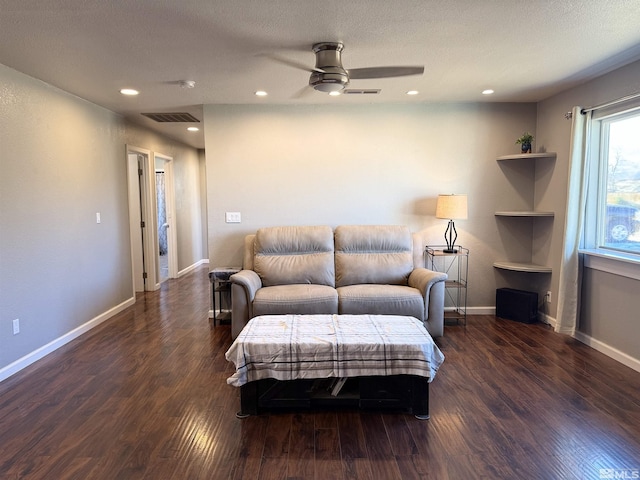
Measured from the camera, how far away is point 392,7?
2232 mm

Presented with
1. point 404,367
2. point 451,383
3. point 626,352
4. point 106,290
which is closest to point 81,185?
point 106,290

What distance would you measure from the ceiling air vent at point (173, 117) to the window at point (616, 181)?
4450mm

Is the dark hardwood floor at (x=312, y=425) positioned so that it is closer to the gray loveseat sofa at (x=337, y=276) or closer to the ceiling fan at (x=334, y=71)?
the gray loveseat sofa at (x=337, y=276)

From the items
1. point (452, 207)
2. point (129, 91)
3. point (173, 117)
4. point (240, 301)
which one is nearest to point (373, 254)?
point (452, 207)

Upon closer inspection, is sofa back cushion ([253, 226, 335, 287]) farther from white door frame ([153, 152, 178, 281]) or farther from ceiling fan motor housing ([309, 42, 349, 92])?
white door frame ([153, 152, 178, 281])

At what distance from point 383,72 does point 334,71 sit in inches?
13.3

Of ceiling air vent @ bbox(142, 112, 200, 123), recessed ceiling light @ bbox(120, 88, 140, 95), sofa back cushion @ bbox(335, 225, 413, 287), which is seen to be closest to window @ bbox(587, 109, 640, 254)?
sofa back cushion @ bbox(335, 225, 413, 287)

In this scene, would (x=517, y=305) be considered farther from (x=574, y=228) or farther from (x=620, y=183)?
(x=620, y=183)

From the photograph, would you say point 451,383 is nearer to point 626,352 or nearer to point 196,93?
point 626,352

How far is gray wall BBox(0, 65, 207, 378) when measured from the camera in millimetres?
3100

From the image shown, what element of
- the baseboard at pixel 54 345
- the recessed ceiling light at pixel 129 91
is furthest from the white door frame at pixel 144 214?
the recessed ceiling light at pixel 129 91

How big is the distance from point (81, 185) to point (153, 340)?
1.80 m

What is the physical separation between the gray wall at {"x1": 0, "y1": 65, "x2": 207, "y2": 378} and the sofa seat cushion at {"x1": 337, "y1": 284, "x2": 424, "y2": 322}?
8.81ft

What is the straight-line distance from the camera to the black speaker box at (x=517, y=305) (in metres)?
4.25
